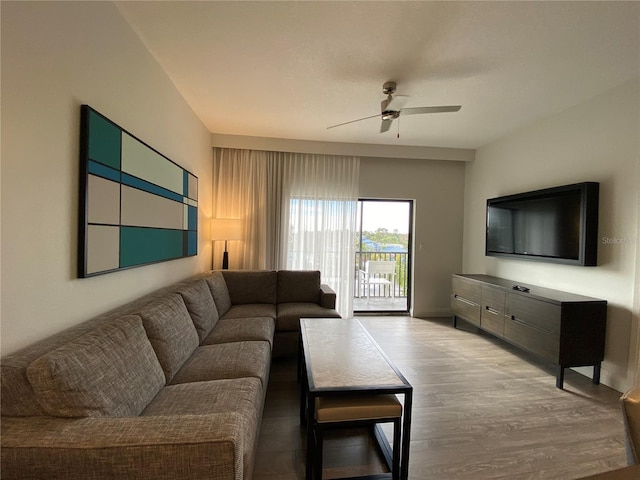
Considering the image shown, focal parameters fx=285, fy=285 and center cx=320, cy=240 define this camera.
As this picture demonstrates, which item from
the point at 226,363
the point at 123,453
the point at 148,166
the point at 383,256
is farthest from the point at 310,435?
the point at 383,256

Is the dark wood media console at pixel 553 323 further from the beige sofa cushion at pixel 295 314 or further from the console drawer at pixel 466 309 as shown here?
the beige sofa cushion at pixel 295 314

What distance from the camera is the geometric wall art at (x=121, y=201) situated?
1466 mm

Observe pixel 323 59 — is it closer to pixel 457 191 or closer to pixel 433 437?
pixel 433 437

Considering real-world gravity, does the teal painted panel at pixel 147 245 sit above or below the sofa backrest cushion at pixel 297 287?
above

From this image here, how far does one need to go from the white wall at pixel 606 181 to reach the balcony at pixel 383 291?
1863mm

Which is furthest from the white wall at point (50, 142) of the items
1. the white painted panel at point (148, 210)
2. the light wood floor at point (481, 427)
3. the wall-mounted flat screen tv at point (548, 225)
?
the wall-mounted flat screen tv at point (548, 225)

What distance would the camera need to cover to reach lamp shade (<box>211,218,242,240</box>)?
12.1 feet

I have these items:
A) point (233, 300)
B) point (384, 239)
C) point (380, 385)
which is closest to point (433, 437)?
point (380, 385)

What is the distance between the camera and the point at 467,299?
12.4 feet

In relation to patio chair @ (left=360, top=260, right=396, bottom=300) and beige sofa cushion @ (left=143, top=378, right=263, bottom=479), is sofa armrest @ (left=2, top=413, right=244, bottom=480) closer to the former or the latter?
beige sofa cushion @ (left=143, top=378, right=263, bottom=479)

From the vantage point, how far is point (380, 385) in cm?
140

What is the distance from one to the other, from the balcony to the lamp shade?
2.03 meters

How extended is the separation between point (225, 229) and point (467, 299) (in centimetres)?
334

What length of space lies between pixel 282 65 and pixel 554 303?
3.10 m
